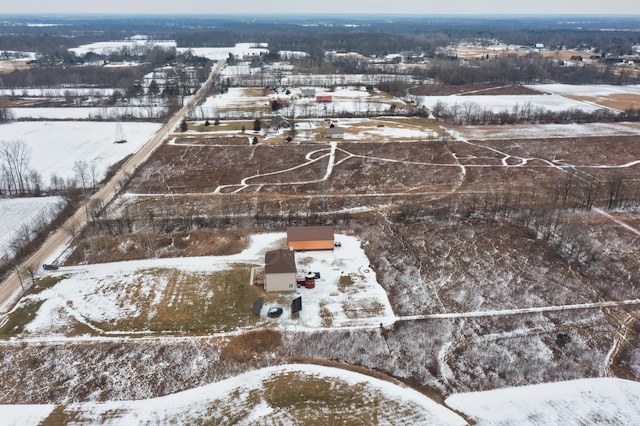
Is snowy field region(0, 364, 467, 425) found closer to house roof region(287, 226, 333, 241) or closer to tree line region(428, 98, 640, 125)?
house roof region(287, 226, 333, 241)

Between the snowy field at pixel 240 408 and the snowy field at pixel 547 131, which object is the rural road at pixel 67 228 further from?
the snowy field at pixel 547 131

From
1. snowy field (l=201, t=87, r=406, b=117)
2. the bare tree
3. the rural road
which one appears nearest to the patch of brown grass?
the rural road

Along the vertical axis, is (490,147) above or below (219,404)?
above

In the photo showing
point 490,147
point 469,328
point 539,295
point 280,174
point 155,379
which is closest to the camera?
point 155,379

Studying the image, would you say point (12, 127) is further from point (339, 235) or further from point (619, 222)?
point (619, 222)

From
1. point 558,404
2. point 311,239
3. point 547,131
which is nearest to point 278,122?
point 311,239

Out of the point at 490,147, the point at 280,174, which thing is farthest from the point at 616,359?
the point at 490,147

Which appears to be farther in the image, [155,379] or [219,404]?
[155,379]
